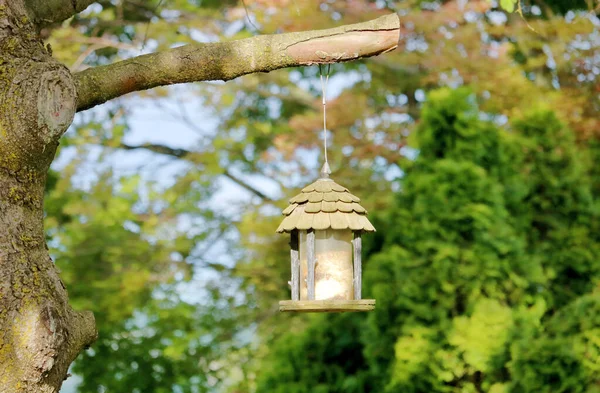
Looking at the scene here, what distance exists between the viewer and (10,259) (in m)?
2.49

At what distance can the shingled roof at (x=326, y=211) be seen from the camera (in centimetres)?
316

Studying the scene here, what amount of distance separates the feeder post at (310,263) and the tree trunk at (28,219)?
931 mm

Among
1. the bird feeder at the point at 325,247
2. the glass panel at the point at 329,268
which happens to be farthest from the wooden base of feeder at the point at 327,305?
the glass panel at the point at 329,268

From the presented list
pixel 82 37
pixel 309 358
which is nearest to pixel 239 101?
pixel 82 37

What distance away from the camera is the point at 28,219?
260 cm

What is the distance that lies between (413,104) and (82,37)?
157 inches

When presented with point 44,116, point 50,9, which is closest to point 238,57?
point 44,116

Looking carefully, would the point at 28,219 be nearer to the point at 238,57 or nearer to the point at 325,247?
the point at 238,57

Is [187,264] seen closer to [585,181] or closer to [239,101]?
[239,101]

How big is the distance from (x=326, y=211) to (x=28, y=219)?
114cm

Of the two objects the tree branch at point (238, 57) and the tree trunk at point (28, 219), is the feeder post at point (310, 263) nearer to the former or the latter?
the tree branch at point (238, 57)

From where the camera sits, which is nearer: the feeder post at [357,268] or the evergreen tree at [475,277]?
the feeder post at [357,268]

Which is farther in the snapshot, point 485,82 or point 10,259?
point 485,82

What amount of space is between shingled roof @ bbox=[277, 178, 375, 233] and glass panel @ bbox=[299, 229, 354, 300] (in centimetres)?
12
